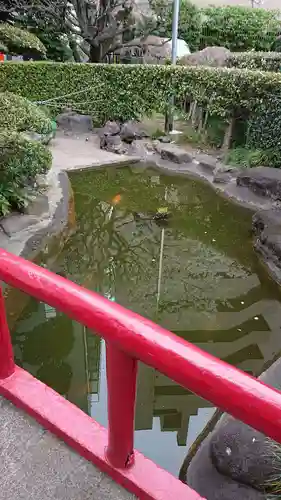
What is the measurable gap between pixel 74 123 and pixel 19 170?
258 inches

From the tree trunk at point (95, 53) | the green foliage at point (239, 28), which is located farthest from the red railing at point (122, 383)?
the green foliage at point (239, 28)

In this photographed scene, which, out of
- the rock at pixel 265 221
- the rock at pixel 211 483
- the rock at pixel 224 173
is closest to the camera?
the rock at pixel 211 483

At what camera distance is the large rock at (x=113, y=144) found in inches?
→ 436

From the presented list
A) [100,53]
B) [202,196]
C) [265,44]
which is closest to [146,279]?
[202,196]

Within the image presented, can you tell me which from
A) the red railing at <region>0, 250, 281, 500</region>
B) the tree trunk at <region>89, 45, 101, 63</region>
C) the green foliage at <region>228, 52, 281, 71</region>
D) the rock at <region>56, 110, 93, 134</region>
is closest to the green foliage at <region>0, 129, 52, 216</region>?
the red railing at <region>0, 250, 281, 500</region>

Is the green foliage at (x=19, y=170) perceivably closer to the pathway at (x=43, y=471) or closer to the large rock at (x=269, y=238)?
the large rock at (x=269, y=238)

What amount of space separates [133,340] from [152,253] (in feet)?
17.2

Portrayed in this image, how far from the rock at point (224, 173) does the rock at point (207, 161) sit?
20 centimetres

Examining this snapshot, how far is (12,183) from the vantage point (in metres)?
6.56

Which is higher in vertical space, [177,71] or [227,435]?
[177,71]

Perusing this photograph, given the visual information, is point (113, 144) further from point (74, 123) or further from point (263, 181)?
point (263, 181)

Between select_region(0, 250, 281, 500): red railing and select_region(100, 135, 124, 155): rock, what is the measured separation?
383 inches

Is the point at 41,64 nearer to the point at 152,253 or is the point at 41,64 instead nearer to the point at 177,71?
the point at 177,71

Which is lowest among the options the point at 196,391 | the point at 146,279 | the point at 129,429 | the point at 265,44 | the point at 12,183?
the point at 146,279
